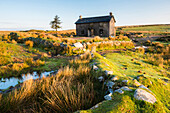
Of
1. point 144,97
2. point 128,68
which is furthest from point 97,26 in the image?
point 144,97

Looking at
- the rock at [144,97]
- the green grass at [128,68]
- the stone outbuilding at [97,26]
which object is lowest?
the green grass at [128,68]

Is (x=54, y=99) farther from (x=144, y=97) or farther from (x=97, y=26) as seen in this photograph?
(x=97, y=26)

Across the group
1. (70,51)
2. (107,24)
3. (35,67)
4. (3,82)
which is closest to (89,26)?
(107,24)

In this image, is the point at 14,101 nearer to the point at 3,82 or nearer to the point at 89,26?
the point at 3,82

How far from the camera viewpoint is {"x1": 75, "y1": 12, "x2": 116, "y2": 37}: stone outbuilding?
22594 mm

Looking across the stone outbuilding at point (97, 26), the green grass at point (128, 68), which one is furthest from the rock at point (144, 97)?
the stone outbuilding at point (97, 26)

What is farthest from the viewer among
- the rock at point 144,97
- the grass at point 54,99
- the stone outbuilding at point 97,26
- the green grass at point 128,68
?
the stone outbuilding at point 97,26

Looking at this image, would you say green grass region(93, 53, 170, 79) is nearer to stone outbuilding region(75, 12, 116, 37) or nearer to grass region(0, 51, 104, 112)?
grass region(0, 51, 104, 112)

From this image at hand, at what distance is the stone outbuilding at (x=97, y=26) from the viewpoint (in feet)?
74.1

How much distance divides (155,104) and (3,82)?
19.1ft

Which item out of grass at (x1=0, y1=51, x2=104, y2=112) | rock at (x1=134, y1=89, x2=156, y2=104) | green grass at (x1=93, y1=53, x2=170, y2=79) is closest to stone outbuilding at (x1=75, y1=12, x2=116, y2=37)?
green grass at (x1=93, y1=53, x2=170, y2=79)

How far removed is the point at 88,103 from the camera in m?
2.38

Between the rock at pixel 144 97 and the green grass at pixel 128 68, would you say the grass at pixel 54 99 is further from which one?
the green grass at pixel 128 68

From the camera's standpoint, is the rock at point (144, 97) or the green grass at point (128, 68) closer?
the rock at point (144, 97)
